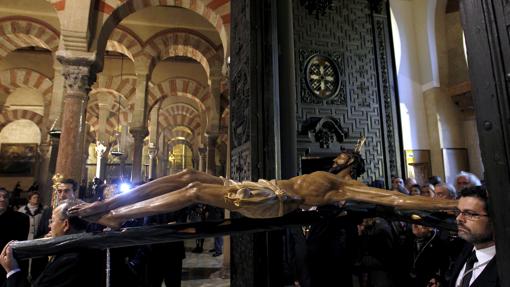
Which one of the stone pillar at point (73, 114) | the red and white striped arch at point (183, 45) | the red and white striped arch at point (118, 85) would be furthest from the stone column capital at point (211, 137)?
the stone pillar at point (73, 114)

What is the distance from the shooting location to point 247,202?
59.2 inches

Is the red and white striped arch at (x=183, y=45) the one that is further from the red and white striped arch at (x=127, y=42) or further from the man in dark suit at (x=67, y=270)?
the man in dark suit at (x=67, y=270)

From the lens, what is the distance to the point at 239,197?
151 cm

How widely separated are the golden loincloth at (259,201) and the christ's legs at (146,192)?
0.19 m

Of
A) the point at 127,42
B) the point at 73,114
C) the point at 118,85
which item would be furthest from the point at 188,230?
the point at 118,85

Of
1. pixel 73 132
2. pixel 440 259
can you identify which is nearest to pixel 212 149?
pixel 73 132

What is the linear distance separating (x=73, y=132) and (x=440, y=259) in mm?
5585

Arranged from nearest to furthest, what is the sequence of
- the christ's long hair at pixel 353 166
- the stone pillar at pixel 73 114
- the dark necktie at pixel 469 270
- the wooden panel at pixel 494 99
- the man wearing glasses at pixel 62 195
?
the wooden panel at pixel 494 99, the dark necktie at pixel 469 270, the christ's long hair at pixel 353 166, the man wearing glasses at pixel 62 195, the stone pillar at pixel 73 114

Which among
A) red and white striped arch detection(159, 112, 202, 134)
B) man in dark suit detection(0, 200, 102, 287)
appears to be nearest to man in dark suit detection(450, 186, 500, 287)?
man in dark suit detection(0, 200, 102, 287)

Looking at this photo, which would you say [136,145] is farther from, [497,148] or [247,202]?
[497,148]

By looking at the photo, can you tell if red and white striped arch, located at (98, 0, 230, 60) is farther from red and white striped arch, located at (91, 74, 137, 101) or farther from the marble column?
the marble column

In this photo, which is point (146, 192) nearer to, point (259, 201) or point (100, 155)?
point (259, 201)

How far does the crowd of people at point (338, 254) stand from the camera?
4.27ft

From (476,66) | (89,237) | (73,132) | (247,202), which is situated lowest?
(89,237)
